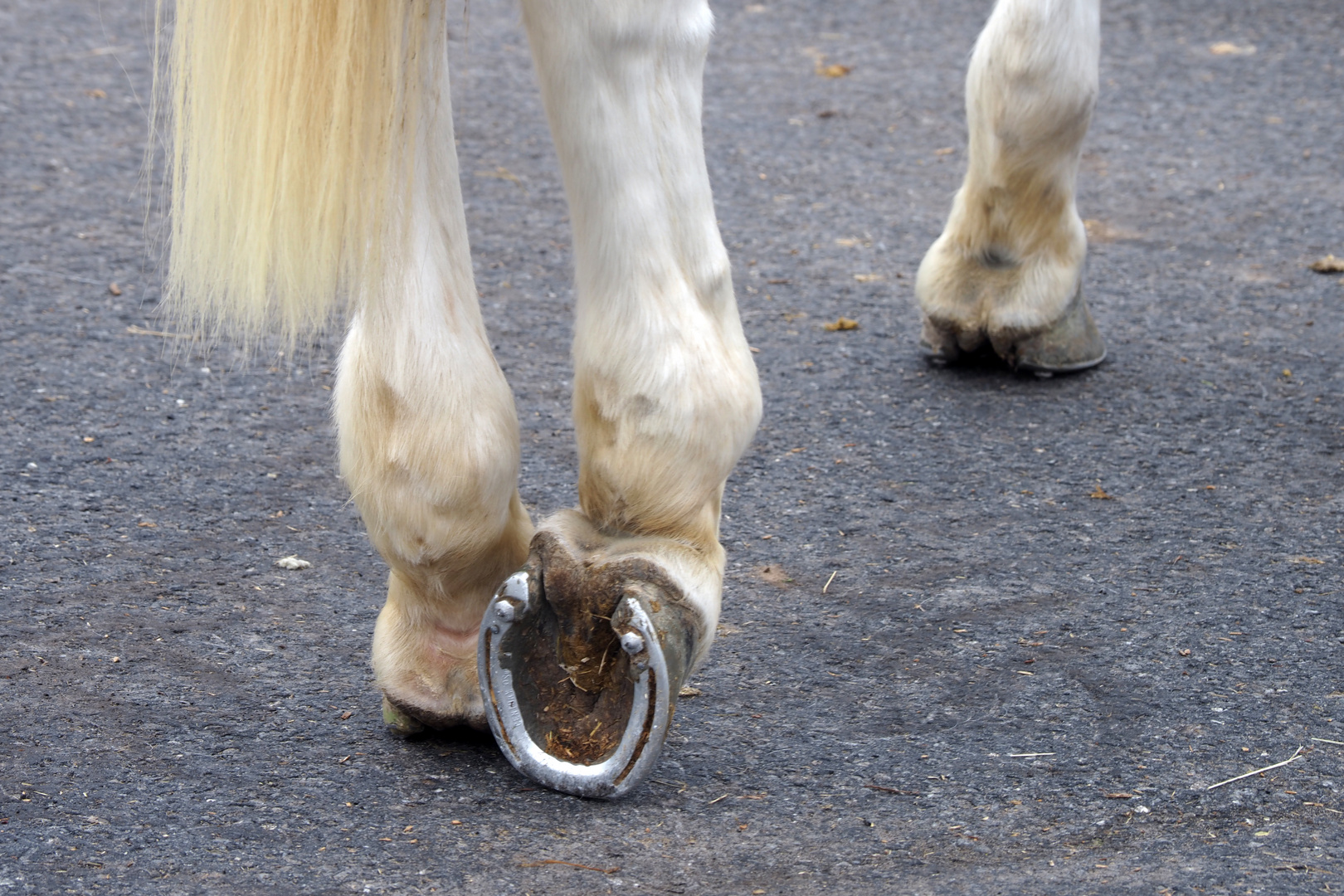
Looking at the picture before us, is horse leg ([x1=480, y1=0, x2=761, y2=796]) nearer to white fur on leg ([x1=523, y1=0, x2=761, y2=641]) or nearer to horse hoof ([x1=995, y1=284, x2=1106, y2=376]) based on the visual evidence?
white fur on leg ([x1=523, y1=0, x2=761, y2=641])

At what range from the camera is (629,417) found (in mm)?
1485

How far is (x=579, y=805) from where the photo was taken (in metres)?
1.57

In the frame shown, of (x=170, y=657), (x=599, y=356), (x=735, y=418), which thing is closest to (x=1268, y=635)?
(x=735, y=418)

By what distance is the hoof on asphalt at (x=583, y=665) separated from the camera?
58.0 inches

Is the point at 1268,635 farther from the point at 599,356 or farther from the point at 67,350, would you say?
the point at 67,350

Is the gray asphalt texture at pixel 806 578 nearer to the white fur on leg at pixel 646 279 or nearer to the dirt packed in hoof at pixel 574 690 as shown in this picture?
the dirt packed in hoof at pixel 574 690

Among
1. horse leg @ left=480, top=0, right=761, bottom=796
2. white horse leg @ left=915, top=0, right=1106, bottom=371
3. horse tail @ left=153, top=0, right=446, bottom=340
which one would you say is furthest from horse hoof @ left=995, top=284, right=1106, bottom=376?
horse tail @ left=153, top=0, right=446, bottom=340

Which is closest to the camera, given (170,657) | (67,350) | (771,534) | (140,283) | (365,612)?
(170,657)

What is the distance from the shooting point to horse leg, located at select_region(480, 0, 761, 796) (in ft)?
4.66

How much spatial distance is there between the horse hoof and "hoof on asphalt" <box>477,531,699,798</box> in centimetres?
143

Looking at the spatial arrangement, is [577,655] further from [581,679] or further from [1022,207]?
[1022,207]

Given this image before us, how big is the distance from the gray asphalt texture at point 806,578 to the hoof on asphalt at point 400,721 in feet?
0.09

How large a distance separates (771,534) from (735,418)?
785 mm

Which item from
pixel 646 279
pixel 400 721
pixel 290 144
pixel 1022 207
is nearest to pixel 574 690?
pixel 400 721
